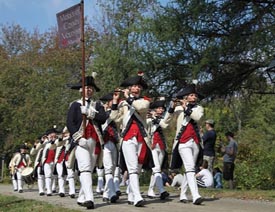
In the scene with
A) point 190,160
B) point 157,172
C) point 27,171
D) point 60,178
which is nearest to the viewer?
point 190,160

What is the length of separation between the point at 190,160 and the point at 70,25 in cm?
329

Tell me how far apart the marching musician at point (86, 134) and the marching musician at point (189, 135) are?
1453 mm

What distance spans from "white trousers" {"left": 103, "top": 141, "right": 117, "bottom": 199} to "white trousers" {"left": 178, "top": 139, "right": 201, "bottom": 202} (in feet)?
5.69

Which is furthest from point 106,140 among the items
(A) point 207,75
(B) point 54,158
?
(A) point 207,75

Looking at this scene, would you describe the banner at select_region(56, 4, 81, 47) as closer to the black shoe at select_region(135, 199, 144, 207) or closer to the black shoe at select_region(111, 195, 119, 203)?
the black shoe at select_region(135, 199, 144, 207)

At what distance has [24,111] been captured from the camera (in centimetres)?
3681

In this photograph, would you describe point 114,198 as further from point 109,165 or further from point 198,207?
point 198,207

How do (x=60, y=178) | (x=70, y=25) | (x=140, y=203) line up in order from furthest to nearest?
(x=60, y=178), (x=70, y=25), (x=140, y=203)

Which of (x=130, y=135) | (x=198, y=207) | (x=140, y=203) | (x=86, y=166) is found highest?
(x=130, y=135)

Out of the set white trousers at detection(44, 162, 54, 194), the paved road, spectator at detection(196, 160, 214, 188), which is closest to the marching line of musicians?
the paved road

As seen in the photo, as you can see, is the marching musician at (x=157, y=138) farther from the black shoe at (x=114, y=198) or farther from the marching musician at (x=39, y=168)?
the marching musician at (x=39, y=168)

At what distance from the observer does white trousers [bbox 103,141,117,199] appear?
40.1ft

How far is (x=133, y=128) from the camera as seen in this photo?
11.1m

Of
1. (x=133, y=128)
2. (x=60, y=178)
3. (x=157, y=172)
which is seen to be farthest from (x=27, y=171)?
(x=133, y=128)
